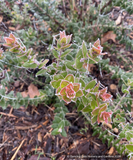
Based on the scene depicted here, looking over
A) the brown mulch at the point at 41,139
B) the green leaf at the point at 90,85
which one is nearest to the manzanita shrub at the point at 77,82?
the green leaf at the point at 90,85

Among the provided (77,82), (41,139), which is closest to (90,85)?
(77,82)

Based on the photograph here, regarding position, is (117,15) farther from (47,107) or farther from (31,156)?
(31,156)

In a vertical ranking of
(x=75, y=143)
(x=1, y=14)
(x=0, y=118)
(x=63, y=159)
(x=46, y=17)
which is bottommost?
(x=63, y=159)

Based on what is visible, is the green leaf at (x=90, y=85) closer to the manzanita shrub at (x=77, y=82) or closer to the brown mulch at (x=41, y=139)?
the manzanita shrub at (x=77, y=82)

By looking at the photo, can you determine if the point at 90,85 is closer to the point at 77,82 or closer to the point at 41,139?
the point at 77,82

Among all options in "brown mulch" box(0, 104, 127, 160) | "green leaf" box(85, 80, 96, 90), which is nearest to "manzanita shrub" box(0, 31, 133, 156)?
"green leaf" box(85, 80, 96, 90)

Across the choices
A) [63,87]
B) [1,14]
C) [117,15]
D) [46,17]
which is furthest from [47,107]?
[117,15]

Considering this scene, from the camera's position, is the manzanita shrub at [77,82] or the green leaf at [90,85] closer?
the manzanita shrub at [77,82]

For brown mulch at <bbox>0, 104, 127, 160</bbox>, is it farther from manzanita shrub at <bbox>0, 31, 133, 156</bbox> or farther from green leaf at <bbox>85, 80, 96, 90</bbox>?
green leaf at <bbox>85, 80, 96, 90</bbox>

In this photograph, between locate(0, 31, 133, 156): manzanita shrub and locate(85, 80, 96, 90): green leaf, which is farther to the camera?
locate(85, 80, 96, 90): green leaf

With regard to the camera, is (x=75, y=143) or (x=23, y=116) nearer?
(x=75, y=143)

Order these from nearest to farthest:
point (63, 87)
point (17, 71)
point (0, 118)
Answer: point (63, 87) → point (17, 71) → point (0, 118)
